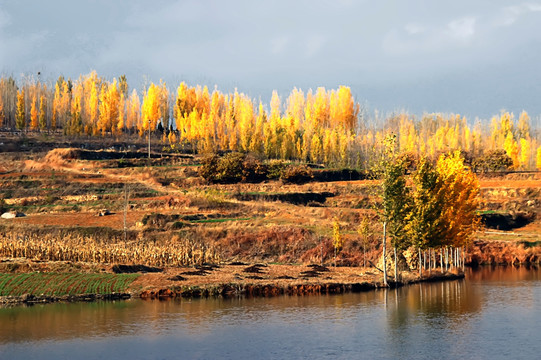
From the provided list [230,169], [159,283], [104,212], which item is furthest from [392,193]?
[230,169]

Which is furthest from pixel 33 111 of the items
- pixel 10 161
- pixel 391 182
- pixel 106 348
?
pixel 106 348

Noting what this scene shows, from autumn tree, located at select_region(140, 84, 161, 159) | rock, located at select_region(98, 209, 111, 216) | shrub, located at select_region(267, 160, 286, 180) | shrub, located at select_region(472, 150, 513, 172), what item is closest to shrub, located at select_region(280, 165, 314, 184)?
shrub, located at select_region(267, 160, 286, 180)

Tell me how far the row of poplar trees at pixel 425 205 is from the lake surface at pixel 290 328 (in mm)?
5951

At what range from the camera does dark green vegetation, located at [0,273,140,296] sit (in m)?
43.1

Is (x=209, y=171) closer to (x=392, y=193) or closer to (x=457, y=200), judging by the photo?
(x=457, y=200)

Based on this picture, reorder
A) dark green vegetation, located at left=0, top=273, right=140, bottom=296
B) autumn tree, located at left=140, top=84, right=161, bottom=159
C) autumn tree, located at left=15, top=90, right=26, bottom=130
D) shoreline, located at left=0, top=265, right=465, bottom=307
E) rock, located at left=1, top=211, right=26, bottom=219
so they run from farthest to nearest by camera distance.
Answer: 1. autumn tree, located at left=140, top=84, right=161, bottom=159
2. autumn tree, located at left=15, top=90, right=26, bottom=130
3. rock, located at left=1, top=211, right=26, bottom=219
4. dark green vegetation, located at left=0, top=273, right=140, bottom=296
5. shoreline, located at left=0, top=265, right=465, bottom=307

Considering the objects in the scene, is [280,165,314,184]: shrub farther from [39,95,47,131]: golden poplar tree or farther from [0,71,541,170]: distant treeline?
[39,95,47,131]: golden poplar tree

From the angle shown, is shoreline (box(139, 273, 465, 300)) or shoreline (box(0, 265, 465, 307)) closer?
shoreline (box(0, 265, 465, 307))

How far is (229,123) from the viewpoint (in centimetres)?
15775

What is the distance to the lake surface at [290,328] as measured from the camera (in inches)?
1166

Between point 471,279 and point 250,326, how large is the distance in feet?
89.8

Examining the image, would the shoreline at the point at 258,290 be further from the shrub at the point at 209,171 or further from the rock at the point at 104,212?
the shrub at the point at 209,171

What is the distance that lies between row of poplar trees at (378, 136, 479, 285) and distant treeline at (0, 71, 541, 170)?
70.8 m

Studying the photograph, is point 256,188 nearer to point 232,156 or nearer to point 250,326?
point 232,156
